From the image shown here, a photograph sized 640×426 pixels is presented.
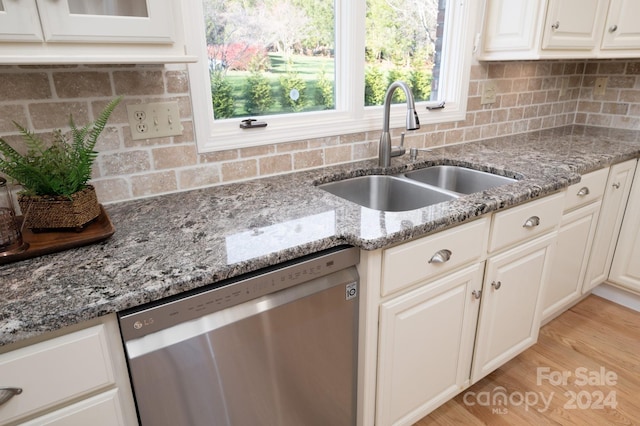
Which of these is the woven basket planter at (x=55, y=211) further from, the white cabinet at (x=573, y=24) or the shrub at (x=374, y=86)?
the white cabinet at (x=573, y=24)

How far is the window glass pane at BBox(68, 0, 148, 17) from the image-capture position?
3.05ft

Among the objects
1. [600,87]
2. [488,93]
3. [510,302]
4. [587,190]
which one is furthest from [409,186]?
[600,87]

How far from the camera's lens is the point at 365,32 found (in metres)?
1.77

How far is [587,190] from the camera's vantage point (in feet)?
6.19

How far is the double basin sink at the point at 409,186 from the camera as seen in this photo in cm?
162

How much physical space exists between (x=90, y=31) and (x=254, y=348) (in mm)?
862

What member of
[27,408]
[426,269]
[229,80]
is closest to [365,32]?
[229,80]

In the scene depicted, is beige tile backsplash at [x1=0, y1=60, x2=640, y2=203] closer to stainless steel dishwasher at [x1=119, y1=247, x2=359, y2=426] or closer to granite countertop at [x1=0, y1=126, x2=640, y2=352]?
granite countertop at [x1=0, y1=126, x2=640, y2=352]

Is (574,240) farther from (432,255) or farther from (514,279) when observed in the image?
(432,255)

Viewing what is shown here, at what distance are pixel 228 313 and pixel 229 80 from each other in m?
0.96

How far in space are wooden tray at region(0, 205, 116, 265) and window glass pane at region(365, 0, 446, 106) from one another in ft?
4.31

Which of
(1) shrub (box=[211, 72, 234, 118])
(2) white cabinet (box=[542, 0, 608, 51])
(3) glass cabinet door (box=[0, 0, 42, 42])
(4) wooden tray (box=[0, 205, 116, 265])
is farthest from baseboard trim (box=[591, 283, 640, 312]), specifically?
(3) glass cabinet door (box=[0, 0, 42, 42])

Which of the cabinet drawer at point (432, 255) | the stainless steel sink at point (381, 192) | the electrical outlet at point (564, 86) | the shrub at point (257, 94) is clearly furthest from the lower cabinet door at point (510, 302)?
the electrical outlet at point (564, 86)

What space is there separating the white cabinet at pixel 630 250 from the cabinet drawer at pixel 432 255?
4.38 ft
